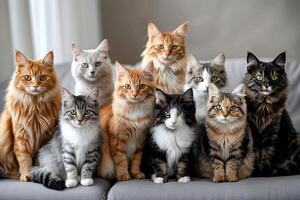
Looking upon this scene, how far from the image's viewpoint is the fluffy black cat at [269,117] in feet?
7.16

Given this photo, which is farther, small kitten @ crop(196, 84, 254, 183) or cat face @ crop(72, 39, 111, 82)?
cat face @ crop(72, 39, 111, 82)

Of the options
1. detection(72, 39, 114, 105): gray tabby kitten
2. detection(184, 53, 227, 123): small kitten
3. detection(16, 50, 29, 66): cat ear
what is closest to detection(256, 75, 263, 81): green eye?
detection(184, 53, 227, 123): small kitten

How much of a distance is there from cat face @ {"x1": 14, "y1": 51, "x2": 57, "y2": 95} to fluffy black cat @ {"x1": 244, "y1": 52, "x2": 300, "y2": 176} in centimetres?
105

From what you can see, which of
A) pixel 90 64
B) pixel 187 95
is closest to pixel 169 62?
pixel 187 95

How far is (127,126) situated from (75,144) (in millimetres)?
281

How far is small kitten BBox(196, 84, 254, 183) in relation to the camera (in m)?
2.10

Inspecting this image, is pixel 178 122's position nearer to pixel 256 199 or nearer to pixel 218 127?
pixel 218 127

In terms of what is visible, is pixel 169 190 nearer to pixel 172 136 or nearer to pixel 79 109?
pixel 172 136

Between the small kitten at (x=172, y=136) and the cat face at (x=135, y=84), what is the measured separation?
71mm

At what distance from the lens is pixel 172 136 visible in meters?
2.15

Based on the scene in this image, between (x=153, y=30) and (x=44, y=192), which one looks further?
(x=153, y=30)

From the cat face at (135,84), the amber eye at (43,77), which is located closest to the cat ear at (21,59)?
the amber eye at (43,77)

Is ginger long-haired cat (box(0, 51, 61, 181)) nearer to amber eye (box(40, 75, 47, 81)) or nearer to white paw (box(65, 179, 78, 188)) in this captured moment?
amber eye (box(40, 75, 47, 81))

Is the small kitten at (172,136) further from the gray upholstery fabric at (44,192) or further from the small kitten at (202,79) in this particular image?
the gray upholstery fabric at (44,192)
